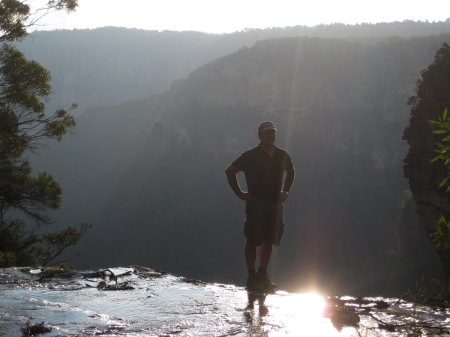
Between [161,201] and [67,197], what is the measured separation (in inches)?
1104

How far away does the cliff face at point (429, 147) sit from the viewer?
57.6 ft

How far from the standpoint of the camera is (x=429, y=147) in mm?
18375

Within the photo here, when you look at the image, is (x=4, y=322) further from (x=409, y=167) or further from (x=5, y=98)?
(x=409, y=167)

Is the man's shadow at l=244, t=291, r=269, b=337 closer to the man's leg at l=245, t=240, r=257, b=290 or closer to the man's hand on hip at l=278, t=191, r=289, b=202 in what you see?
the man's leg at l=245, t=240, r=257, b=290

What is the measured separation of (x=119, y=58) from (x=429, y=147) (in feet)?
575

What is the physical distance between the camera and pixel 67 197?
107062 mm

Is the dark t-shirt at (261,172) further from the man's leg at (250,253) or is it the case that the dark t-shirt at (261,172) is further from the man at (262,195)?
the man's leg at (250,253)

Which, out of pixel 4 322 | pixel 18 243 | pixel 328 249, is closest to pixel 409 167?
pixel 18 243

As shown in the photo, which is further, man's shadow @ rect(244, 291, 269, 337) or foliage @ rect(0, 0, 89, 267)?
foliage @ rect(0, 0, 89, 267)

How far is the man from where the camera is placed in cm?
499

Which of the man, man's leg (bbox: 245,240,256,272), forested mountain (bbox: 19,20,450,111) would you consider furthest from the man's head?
forested mountain (bbox: 19,20,450,111)

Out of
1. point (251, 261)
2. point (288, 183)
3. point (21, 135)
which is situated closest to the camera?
point (251, 261)

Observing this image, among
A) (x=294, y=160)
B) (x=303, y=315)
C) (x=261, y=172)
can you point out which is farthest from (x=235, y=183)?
(x=294, y=160)

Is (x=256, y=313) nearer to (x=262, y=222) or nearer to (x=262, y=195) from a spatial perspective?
(x=262, y=222)
